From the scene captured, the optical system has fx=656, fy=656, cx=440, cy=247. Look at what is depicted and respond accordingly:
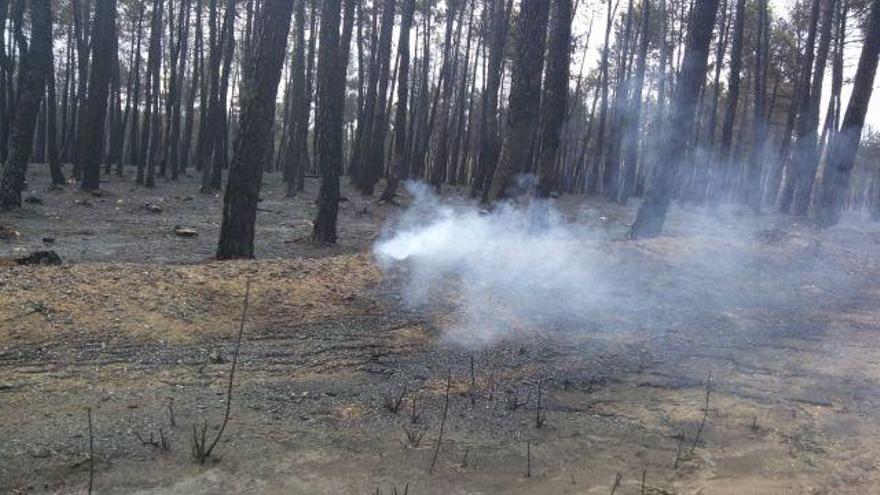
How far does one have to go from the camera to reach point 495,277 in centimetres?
758

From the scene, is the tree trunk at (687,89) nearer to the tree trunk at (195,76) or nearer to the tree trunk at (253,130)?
the tree trunk at (253,130)

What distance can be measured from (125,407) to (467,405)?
229cm

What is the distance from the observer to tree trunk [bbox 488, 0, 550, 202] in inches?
371

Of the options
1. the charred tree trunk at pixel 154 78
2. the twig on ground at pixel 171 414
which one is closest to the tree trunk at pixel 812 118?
the twig on ground at pixel 171 414

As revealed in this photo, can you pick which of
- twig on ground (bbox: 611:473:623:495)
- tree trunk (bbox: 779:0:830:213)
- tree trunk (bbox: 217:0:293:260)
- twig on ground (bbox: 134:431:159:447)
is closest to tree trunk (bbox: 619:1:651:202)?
tree trunk (bbox: 779:0:830:213)

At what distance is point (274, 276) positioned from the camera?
6.59 meters

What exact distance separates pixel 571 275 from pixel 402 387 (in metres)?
3.66

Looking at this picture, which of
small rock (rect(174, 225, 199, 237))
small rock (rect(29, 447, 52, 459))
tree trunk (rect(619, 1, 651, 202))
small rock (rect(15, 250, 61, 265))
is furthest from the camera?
tree trunk (rect(619, 1, 651, 202))

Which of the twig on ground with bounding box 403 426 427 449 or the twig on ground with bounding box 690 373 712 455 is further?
the twig on ground with bounding box 690 373 712 455

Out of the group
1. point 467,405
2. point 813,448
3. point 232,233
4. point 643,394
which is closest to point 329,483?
point 467,405

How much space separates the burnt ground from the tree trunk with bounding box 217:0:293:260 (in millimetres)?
1410

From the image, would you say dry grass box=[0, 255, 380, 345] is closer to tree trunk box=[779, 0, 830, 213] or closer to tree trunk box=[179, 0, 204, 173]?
tree trunk box=[779, 0, 830, 213]

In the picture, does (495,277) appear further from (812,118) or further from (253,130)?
(812,118)

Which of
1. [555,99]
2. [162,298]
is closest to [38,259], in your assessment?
[162,298]
